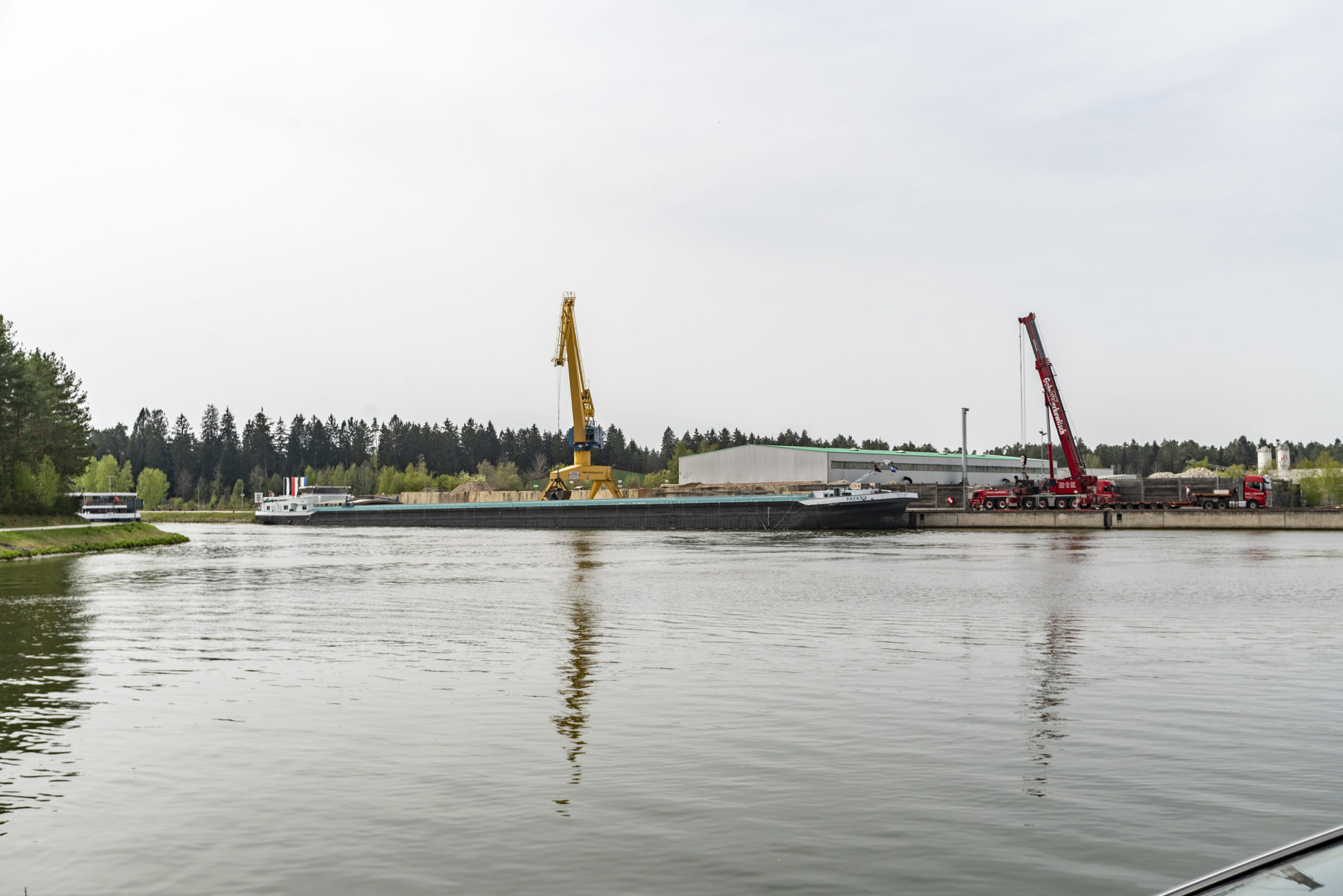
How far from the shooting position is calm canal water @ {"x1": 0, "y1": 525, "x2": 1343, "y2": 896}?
820 centimetres

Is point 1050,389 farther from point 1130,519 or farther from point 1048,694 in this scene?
point 1048,694

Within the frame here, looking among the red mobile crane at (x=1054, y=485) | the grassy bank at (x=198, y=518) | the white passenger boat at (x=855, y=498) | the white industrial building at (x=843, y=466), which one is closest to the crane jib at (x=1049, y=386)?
the red mobile crane at (x=1054, y=485)

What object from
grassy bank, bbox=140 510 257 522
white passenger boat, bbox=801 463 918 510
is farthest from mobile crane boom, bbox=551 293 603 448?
grassy bank, bbox=140 510 257 522

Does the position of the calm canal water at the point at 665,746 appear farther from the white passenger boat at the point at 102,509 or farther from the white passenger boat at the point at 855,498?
the white passenger boat at the point at 855,498

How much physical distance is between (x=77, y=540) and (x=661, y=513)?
5806 cm

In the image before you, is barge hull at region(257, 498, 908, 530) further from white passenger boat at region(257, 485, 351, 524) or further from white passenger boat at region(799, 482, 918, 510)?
white passenger boat at region(257, 485, 351, 524)

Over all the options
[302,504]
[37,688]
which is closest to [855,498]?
[37,688]

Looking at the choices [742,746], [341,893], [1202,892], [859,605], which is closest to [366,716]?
[742,746]

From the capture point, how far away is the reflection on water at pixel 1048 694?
1123cm

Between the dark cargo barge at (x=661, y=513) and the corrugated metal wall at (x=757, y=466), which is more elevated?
the corrugated metal wall at (x=757, y=466)

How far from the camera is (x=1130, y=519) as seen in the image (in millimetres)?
93375

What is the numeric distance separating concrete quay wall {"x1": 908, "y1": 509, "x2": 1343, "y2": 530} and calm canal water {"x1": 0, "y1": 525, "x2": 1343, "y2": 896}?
66.6 m

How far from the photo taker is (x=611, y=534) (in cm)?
9838

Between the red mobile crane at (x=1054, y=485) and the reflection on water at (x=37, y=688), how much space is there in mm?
86446
